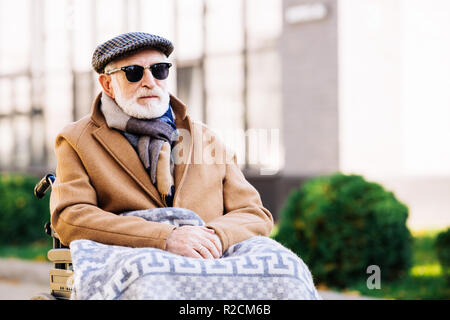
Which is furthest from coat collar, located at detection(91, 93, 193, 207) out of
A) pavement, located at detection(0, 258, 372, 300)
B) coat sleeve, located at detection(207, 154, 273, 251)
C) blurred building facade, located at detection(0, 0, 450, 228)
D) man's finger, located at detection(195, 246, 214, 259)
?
blurred building facade, located at detection(0, 0, 450, 228)

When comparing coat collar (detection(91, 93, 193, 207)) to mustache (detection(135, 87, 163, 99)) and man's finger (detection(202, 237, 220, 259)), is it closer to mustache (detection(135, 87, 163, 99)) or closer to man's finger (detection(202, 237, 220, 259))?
mustache (detection(135, 87, 163, 99))

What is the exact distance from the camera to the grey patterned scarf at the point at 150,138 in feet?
10.6

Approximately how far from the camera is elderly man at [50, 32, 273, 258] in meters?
3.11

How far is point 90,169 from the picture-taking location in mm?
3209

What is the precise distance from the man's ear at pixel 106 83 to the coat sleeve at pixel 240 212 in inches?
25.4

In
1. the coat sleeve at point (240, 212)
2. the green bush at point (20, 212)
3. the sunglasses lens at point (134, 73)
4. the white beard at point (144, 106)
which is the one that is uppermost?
the sunglasses lens at point (134, 73)

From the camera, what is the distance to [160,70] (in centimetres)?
324

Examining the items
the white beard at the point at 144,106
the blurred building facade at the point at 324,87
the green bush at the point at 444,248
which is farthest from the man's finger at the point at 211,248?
the blurred building facade at the point at 324,87

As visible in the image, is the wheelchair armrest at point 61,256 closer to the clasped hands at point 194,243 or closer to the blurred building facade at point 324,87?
the clasped hands at point 194,243
